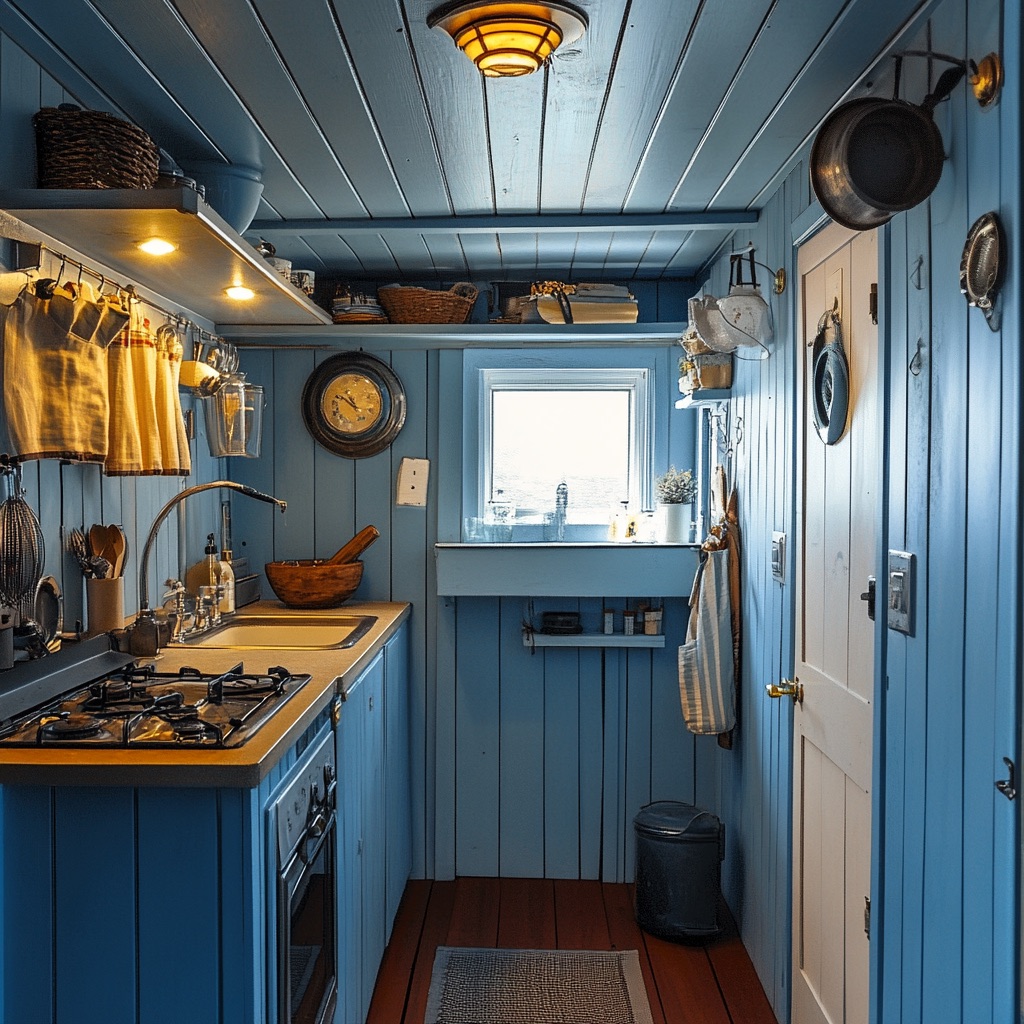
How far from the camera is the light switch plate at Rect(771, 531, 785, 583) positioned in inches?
104

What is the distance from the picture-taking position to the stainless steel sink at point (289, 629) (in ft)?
10.0

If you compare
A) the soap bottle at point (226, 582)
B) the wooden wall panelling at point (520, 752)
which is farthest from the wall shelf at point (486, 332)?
the wooden wall panelling at point (520, 752)

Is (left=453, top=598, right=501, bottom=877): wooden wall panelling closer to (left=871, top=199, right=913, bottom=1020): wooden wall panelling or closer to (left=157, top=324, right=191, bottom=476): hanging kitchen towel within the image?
(left=157, top=324, right=191, bottom=476): hanging kitchen towel

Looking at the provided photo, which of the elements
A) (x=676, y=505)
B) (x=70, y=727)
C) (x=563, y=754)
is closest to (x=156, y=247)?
(x=70, y=727)

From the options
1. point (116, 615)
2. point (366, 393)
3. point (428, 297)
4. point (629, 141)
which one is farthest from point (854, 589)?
point (366, 393)

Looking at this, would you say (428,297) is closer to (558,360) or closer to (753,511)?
(558,360)

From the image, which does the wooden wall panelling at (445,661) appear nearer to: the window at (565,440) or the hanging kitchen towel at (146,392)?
the window at (565,440)

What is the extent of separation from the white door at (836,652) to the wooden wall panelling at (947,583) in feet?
0.94

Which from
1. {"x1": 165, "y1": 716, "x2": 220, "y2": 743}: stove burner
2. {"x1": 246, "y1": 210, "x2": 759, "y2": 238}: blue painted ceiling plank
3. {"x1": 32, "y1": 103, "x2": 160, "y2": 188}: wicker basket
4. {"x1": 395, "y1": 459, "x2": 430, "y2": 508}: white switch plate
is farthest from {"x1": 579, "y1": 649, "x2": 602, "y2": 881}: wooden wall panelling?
{"x1": 32, "y1": 103, "x2": 160, "y2": 188}: wicker basket

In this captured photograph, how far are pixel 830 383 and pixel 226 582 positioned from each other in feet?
6.30

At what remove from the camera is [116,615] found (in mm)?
2344

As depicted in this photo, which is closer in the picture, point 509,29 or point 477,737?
point 509,29

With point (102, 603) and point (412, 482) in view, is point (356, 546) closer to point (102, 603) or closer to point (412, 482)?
point (412, 482)

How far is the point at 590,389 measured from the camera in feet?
12.5
